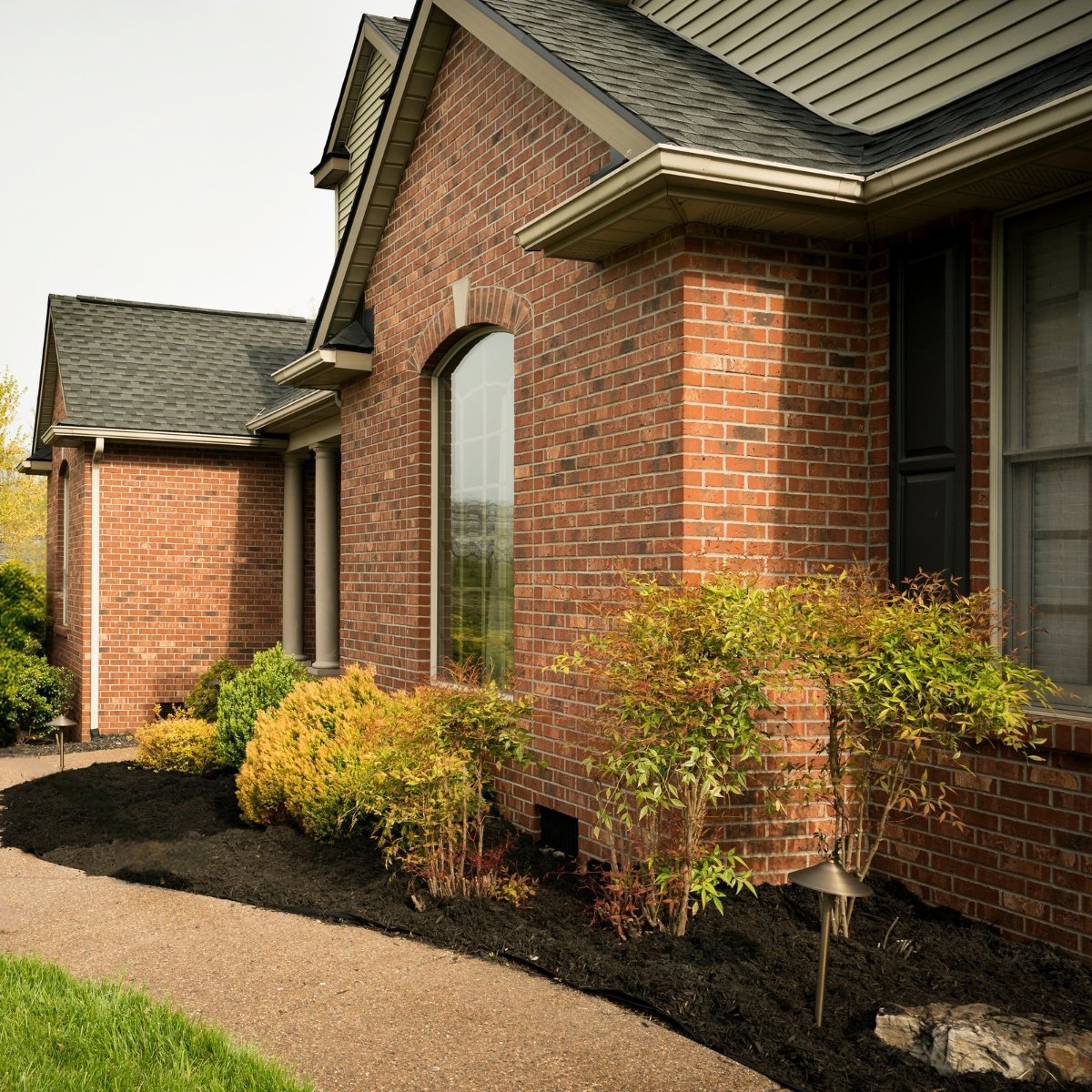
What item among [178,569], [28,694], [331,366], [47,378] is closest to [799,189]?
[331,366]

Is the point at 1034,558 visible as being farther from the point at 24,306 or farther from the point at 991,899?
the point at 24,306

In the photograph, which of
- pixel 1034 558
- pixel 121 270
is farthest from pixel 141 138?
pixel 121 270

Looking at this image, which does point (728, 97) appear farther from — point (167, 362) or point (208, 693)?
point (167, 362)

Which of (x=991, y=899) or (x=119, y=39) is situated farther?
(x=119, y=39)

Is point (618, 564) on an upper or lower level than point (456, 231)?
lower

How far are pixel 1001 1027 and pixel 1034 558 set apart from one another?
2.31 meters

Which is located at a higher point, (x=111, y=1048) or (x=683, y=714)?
(x=683, y=714)

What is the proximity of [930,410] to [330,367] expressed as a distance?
5.88 meters

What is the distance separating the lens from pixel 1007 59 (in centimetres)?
581

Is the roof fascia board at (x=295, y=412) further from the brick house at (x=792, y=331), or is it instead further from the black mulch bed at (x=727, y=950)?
the black mulch bed at (x=727, y=950)

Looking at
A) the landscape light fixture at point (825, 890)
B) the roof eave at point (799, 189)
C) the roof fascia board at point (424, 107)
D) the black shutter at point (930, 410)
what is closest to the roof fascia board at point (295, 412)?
the roof fascia board at point (424, 107)

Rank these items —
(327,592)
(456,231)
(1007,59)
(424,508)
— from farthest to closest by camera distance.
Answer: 1. (327,592)
2. (424,508)
3. (456,231)
4. (1007,59)

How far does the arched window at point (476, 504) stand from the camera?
8207 millimetres

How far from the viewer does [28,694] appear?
15445 millimetres
